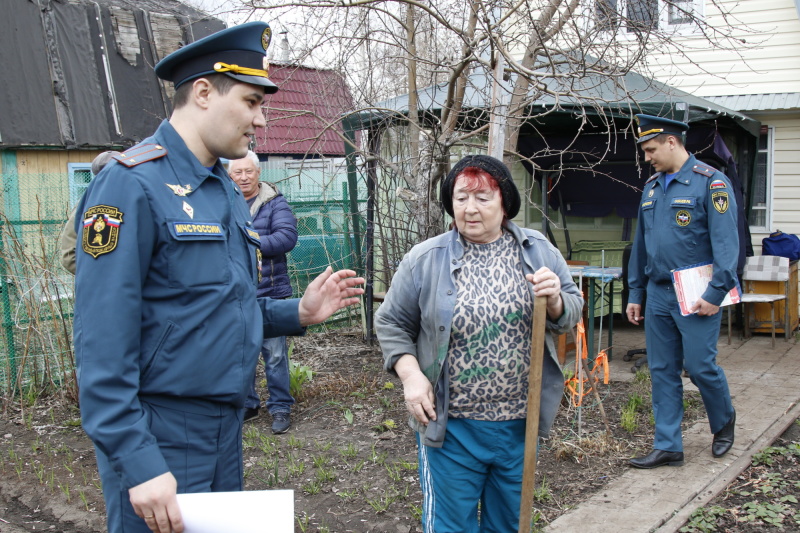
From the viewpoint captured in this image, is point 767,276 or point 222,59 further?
point 767,276

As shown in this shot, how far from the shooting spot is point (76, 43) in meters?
11.3

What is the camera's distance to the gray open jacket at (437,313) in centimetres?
284

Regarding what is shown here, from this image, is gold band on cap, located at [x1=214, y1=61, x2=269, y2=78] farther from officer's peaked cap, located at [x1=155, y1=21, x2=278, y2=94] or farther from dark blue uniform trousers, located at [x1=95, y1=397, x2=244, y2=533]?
dark blue uniform trousers, located at [x1=95, y1=397, x2=244, y2=533]

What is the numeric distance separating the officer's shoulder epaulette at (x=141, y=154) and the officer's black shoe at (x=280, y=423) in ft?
12.3

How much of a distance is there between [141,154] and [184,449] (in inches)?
33.0

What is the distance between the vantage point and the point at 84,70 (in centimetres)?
1130

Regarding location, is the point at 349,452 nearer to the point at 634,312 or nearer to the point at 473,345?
the point at 634,312

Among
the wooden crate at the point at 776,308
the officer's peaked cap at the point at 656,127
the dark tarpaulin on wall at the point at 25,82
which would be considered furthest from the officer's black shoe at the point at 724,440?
the dark tarpaulin on wall at the point at 25,82

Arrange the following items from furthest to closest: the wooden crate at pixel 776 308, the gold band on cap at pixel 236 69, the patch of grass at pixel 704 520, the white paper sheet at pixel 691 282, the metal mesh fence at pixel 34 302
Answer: the wooden crate at pixel 776 308
the metal mesh fence at pixel 34 302
the white paper sheet at pixel 691 282
the patch of grass at pixel 704 520
the gold band on cap at pixel 236 69

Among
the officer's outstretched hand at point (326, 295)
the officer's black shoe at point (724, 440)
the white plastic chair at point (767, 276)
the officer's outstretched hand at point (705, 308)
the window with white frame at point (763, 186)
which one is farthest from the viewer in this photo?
the window with white frame at point (763, 186)

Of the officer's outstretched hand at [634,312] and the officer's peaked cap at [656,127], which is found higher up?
the officer's peaked cap at [656,127]

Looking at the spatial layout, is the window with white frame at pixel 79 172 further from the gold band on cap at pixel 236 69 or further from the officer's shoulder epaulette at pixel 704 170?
the gold band on cap at pixel 236 69

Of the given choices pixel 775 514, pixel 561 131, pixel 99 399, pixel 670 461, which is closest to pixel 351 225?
pixel 561 131

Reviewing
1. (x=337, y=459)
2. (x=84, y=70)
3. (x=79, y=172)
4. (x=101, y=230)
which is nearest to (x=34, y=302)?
(x=337, y=459)
